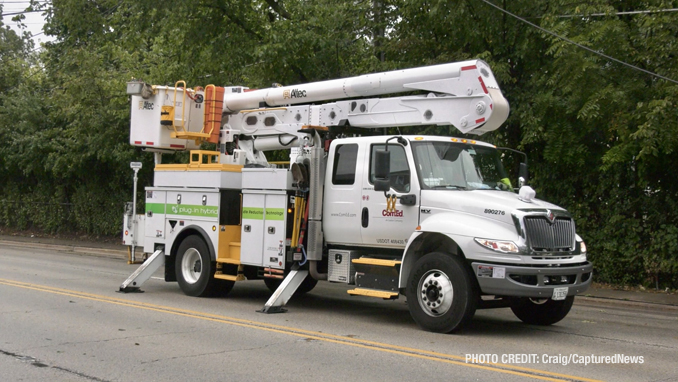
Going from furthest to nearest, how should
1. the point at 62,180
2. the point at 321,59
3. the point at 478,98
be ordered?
the point at 62,180 < the point at 321,59 < the point at 478,98

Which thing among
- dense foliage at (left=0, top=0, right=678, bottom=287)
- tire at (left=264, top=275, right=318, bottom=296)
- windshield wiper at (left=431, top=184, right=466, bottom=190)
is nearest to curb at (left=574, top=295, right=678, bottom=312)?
dense foliage at (left=0, top=0, right=678, bottom=287)

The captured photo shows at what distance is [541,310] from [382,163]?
3.25 meters

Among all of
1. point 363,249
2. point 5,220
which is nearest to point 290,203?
point 363,249

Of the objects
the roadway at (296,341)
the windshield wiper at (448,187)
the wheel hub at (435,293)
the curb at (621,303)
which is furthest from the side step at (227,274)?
the curb at (621,303)

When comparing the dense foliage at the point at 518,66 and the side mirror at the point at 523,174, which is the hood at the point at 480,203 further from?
the dense foliage at the point at 518,66

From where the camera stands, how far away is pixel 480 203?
9.58 metres

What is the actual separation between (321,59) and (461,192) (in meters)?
10.6

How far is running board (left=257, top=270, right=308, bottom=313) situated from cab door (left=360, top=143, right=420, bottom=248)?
1426 mm

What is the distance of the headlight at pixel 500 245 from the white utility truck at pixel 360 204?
0.6 inches

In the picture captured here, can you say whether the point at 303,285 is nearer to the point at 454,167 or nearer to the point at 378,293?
the point at 378,293

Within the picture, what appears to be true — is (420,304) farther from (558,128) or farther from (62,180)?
(62,180)

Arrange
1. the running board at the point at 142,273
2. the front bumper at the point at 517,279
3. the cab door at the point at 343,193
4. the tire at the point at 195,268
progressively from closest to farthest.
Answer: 1. the front bumper at the point at 517,279
2. the cab door at the point at 343,193
3. the tire at the point at 195,268
4. the running board at the point at 142,273

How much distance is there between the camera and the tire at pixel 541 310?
34.2 ft

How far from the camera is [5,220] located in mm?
37469
